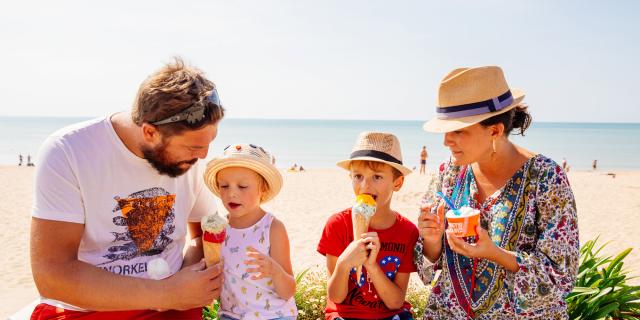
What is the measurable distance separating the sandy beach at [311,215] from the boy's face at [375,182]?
12.0ft

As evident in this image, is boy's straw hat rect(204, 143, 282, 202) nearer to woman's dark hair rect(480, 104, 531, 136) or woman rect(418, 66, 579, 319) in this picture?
woman rect(418, 66, 579, 319)

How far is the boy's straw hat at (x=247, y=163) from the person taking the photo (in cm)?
357

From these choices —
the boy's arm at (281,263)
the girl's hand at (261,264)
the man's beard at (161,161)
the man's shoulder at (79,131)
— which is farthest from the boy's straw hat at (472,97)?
the man's shoulder at (79,131)

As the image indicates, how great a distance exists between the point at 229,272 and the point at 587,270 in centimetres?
400

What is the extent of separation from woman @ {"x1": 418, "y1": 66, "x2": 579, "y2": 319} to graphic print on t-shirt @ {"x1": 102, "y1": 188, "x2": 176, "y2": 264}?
1.85m

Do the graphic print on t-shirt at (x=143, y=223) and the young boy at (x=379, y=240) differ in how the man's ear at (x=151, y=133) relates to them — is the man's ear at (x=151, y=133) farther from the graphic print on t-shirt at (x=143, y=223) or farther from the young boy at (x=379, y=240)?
A: the young boy at (x=379, y=240)

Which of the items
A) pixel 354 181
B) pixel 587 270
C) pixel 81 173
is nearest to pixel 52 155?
pixel 81 173

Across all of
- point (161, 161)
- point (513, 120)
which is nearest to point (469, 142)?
point (513, 120)

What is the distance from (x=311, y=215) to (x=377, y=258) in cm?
1211

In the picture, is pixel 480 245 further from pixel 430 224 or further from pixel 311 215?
pixel 311 215

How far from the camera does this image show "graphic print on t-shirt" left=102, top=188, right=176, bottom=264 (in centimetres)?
327

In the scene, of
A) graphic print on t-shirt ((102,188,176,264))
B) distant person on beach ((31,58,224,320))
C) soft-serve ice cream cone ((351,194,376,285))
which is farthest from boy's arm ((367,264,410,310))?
graphic print on t-shirt ((102,188,176,264))

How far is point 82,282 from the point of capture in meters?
2.88

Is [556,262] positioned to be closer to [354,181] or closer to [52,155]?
[354,181]
